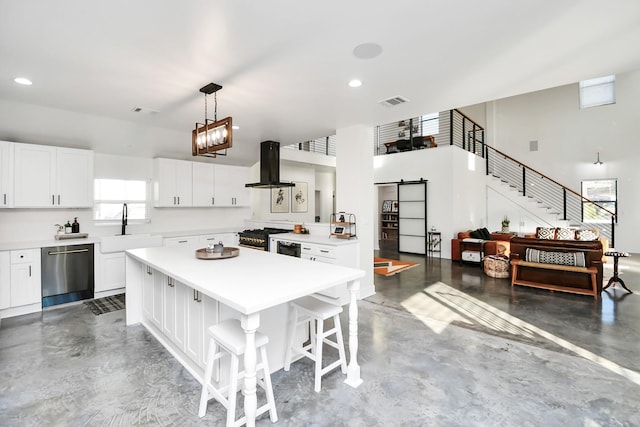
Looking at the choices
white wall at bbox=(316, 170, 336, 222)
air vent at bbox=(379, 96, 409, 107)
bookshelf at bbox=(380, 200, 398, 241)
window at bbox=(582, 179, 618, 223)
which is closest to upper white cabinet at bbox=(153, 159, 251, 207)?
air vent at bbox=(379, 96, 409, 107)

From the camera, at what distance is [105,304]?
4.23m

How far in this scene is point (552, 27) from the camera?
2.16 m

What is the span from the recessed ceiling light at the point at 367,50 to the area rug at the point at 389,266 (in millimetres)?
4386

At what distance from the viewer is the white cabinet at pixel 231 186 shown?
6205 millimetres

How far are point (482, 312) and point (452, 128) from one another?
18.4ft

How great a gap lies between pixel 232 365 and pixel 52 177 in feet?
14.1

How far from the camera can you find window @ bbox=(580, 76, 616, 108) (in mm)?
8125

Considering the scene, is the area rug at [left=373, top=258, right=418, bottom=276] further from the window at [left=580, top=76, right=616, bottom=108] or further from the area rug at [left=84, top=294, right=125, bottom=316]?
the window at [left=580, top=76, right=616, bottom=108]

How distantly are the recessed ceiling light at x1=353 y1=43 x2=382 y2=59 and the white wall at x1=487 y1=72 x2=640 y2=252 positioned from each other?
913 centimetres

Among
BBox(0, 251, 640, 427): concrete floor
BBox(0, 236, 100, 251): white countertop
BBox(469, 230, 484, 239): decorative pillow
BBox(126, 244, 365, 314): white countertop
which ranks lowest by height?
BBox(0, 251, 640, 427): concrete floor

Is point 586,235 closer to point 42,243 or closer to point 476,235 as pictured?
point 476,235

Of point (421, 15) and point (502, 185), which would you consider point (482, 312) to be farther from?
point (502, 185)

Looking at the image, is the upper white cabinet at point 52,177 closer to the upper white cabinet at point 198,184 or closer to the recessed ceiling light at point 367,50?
the upper white cabinet at point 198,184

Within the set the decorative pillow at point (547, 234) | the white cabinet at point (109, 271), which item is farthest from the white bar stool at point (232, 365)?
the decorative pillow at point (547, 234)
